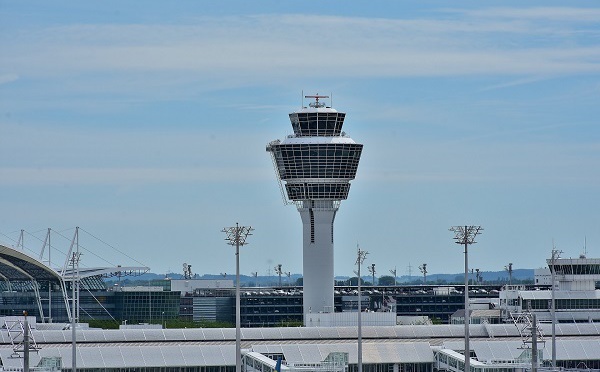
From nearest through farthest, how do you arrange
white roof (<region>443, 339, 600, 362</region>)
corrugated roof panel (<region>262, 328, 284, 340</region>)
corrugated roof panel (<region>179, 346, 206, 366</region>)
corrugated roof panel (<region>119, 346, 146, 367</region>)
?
1. corrugated roof panel (<region>119, 346, 146, 367</region>)
2. corrugated roof panel (<region>179, 346, 206, 366</region>)
3. white roof (<region>443, 339, 600, 362</region>)
4. corrugated roof panel (<region>262, 328, 284, 340</region>)

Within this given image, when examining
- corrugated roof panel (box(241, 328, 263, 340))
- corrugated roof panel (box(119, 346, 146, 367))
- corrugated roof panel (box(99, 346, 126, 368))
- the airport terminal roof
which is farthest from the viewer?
corrugated roof panel (box(241, 328, 263, 340))

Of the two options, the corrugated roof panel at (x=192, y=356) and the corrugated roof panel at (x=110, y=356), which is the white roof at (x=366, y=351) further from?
the corrugated roof panel at (x=110, y=356)

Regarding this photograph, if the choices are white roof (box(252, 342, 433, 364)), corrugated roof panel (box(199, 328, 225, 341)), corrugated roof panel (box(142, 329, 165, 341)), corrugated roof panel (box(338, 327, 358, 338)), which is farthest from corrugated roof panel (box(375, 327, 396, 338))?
corrugated roof panel (box(142, 329, 165, 341))

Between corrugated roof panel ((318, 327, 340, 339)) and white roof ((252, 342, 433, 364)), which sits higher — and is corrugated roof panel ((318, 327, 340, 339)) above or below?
above

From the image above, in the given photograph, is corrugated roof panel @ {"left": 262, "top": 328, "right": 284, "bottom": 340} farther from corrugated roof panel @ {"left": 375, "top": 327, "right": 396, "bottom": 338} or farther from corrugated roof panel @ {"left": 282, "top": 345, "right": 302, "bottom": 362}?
corrugated roof panel @ {"left": 375, "top": 327, "right": 396, "bottom": 338}

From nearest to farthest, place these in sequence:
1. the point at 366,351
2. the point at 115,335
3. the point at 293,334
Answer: the point at 115,335 < the point at 366,351 < the point at 293,334

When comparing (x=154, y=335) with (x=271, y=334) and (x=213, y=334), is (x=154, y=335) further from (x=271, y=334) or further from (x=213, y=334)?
(x=271, y=334)

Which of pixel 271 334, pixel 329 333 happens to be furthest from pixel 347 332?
pixel 271 334

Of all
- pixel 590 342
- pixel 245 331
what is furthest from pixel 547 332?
pixel 245 331

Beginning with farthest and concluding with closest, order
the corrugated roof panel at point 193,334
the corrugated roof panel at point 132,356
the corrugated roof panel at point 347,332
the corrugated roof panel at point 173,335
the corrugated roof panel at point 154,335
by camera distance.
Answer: the corrugated roof panel at point 347,332, the corrugated roof panel at point 193,334, the corrugated roof panel at point 173,335, the corrugated roof panel at point 154,335, the corrugated roof panel at point 132,356

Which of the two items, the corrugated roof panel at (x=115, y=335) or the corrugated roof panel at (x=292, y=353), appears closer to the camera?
the corrugated roof panel at (x=292, y=353)

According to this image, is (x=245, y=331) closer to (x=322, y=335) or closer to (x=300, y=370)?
(x=322, y=335)

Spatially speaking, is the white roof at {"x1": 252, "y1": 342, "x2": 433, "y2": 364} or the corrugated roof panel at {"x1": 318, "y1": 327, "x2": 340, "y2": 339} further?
the corrugated roof panel at {"x1": 318, "y1": 327, "x2": 340, "y2": 339}

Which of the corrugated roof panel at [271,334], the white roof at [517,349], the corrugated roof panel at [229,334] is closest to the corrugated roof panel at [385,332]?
the white roof at [517,349]
